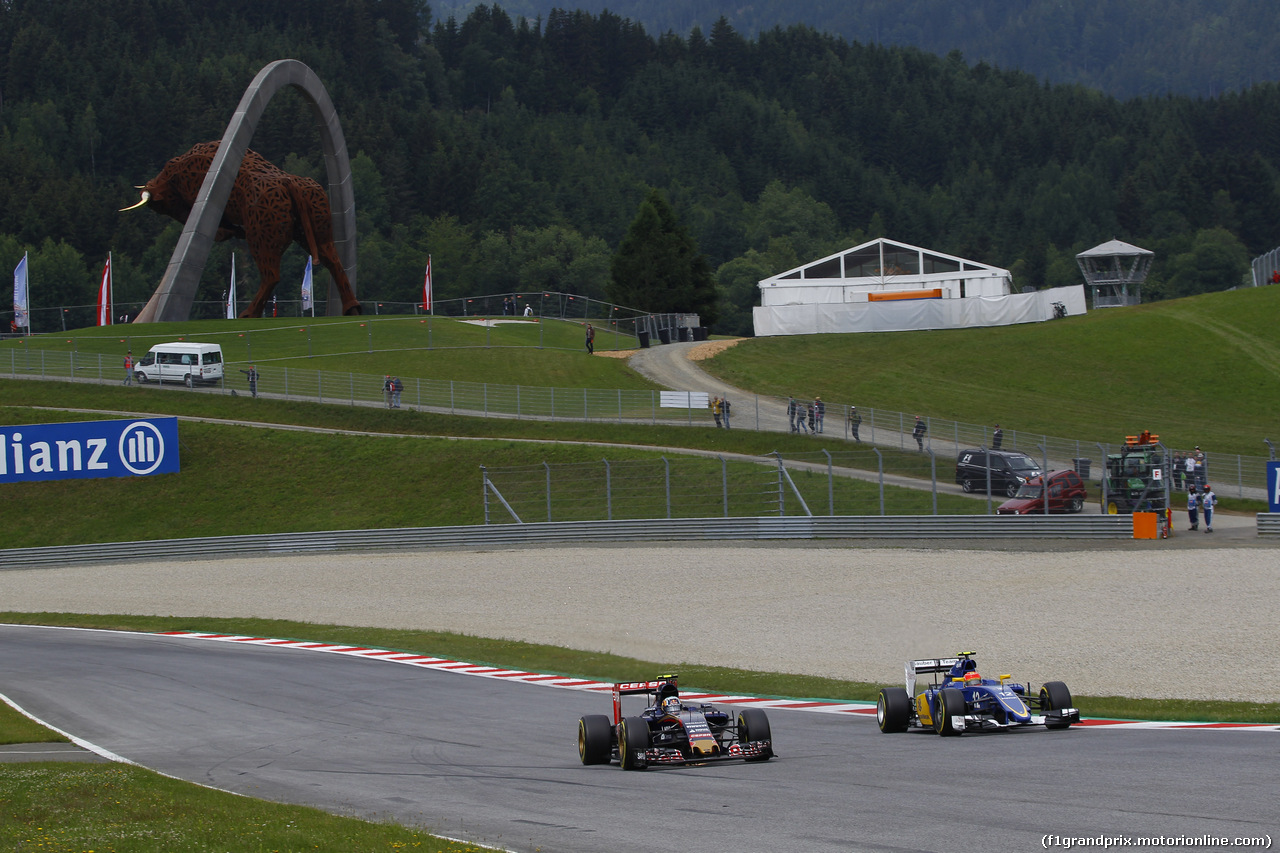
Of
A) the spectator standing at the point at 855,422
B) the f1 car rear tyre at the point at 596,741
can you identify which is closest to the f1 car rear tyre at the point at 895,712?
the f1 car rear tyre at the point at 596,741

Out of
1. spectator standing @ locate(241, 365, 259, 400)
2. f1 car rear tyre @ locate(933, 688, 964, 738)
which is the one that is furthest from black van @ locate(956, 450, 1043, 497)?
spectator standing @ locate(241, 365, 259, 400)

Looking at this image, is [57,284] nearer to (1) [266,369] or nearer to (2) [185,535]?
(1) [266,369]

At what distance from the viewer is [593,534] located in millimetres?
36688

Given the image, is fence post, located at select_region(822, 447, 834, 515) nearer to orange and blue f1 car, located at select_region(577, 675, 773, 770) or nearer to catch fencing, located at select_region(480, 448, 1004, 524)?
catch fencing, located at select_region(480, 448, 1004, 524)

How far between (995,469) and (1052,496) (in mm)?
3051

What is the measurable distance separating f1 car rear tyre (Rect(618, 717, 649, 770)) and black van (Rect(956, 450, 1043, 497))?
81.0 ft

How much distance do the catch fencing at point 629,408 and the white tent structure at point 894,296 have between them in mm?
17647

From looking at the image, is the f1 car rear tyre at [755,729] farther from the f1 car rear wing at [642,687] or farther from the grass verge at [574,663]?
the grass verge at [574,663]

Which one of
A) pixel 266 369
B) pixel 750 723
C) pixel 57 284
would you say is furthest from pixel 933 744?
pixel 57 284

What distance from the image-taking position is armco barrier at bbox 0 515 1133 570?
1260 inches

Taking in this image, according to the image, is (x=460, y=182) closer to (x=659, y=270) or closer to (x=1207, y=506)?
(x=659, y=270)

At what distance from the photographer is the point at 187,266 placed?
63.5 m

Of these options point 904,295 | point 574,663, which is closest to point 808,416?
point 574,663

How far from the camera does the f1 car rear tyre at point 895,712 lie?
13.6 meters
